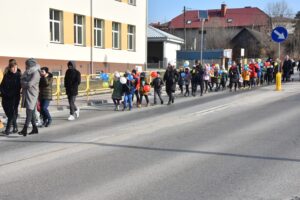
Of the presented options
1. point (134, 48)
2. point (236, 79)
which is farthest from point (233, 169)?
point (134, 48)

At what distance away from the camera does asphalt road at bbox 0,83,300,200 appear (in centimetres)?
645

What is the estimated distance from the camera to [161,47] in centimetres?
5881

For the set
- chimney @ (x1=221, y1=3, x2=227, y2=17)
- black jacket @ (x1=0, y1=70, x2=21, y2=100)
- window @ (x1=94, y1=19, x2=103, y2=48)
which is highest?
chimney @ (x1=221, y1=3, x2=227, y2=17)

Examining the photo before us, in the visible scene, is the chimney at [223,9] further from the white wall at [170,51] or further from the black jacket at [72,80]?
the black jacket at [72,80]

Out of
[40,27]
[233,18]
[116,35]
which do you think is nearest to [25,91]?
[40,27]

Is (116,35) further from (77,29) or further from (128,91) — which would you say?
(128,91)

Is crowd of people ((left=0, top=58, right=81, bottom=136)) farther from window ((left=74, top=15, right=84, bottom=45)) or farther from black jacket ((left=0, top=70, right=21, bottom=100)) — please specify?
window ((left=74, top=15, right=84, bottom=45))

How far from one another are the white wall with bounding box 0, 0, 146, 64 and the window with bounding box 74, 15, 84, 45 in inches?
17.0

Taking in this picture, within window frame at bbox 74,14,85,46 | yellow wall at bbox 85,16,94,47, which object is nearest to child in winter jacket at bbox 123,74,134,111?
window frame at bbox 74,14,85,46

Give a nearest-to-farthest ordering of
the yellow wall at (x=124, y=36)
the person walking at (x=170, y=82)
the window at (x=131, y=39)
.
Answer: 1. the person walking at (x=170, y=82)
2. the yellow wall at (x=124, y=36)
3. the window at (x=131, y=39)

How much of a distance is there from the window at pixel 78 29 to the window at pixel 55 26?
5.53ft

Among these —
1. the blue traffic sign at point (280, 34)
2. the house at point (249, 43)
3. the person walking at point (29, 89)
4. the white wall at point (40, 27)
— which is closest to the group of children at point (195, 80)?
the blue traffic sign at point (280, 34)

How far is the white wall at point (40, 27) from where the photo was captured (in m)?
25.3

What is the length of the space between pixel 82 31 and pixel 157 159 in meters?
24.8
